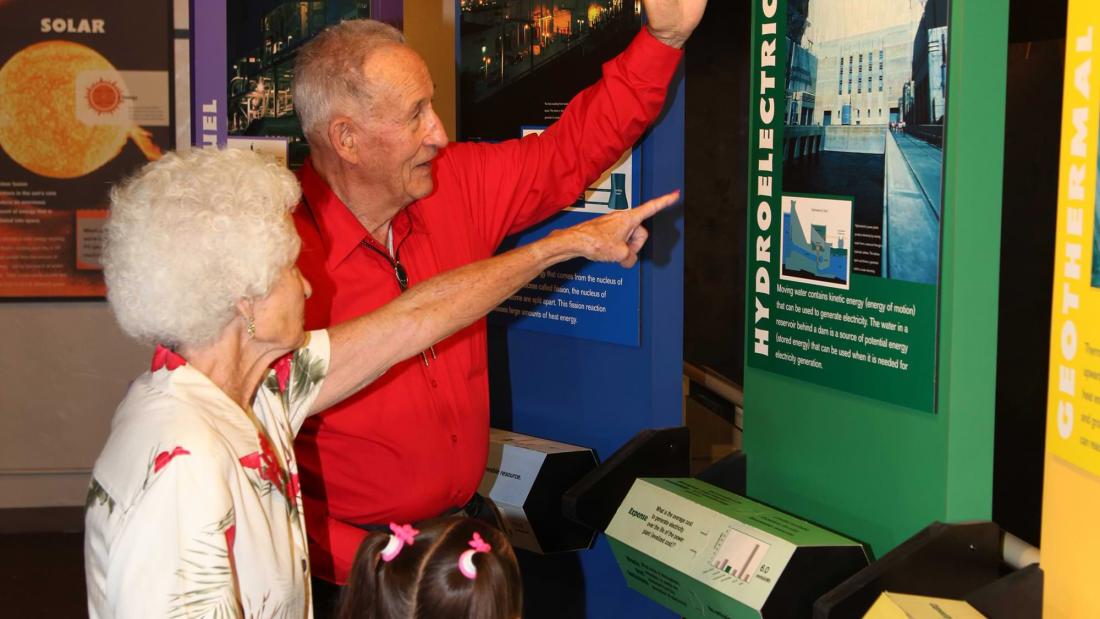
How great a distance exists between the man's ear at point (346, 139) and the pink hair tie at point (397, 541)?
1072 mm

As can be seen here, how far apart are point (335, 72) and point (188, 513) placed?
1280mm

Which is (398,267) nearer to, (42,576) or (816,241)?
(816,241)

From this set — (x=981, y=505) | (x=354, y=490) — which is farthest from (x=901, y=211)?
(x=354, y=490)

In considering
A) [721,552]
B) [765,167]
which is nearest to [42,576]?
[721,552]

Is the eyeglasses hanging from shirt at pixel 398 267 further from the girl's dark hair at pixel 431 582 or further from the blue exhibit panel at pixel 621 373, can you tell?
the girl's dark hair at pixel 431 582

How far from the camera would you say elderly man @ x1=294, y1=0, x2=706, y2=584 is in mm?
2453

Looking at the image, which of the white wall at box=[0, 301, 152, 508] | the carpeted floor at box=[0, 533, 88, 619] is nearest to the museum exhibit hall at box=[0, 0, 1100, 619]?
the carpeted floor at box=[0, 533, 88, 619]

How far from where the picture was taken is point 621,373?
3055mm

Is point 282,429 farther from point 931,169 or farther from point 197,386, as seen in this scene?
point 931,169

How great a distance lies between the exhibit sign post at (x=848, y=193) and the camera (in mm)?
2105

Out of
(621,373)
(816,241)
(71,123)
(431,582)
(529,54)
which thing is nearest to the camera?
(431,582)

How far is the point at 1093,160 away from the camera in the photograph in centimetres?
180

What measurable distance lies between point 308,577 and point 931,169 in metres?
1.31

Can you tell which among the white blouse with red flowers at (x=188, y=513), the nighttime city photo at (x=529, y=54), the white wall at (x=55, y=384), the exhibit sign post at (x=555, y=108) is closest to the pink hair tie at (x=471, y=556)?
the white blouse with red flowers at (x=188, y=513)
